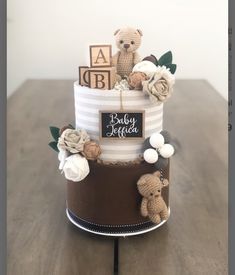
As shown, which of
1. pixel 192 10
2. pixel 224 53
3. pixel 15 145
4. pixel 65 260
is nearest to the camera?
pixel 65 260

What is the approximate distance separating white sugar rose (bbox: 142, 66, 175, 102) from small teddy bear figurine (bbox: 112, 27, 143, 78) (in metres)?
0.09

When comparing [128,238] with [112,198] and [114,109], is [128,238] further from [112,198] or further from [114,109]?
[114,109]

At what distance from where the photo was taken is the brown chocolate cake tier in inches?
27.6

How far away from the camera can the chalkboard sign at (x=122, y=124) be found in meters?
0.69

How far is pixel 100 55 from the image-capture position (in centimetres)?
74

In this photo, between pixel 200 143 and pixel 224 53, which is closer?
pixel 200 143

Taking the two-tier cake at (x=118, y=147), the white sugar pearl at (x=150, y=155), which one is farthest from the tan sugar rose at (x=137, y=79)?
the white sugar pearl at (x=150, y=155)

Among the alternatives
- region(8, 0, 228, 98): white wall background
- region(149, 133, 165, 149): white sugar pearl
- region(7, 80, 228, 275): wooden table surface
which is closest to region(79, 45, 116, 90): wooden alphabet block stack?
region(149, 133, 165, 149): white sugar pearl

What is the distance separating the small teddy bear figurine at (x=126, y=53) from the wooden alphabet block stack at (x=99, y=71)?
0.02m

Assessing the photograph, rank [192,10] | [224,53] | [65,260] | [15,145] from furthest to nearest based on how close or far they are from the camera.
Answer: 1. [224,53]
2. [192,10]
3. [15,145]
4. [65,260]

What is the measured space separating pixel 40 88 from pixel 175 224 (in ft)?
4.53

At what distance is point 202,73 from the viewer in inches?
96.0

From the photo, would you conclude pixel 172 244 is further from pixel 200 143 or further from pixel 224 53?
pixel 224 53

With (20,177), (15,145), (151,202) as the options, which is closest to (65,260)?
(151,202)
